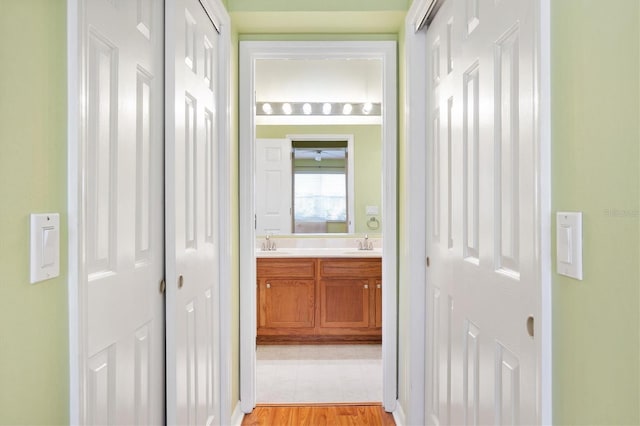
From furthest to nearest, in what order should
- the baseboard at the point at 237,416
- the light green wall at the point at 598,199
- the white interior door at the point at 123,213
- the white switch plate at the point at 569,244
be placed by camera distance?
the baseboard at the point at 237,416 → the white interior door at the point at 123,213 → the white switch plate at the point at 569,244 → the light green wall at the point at 598,199

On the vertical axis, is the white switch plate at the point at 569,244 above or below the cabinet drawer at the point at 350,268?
above

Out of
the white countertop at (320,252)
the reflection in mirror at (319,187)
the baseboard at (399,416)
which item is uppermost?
the reflection in mirror at (319,187)

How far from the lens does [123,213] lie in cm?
121

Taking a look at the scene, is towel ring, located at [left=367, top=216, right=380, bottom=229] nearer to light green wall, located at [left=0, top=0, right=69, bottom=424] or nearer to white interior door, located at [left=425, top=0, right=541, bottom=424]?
white interior door, located at [left=425, top=0, right=541, bottom=424]

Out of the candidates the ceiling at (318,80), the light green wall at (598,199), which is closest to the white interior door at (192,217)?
the light green wall at (598,199)

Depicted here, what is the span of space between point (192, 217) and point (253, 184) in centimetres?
80

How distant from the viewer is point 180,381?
5.05 ft

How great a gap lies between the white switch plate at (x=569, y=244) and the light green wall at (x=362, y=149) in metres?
3.30

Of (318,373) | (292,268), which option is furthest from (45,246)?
(292,268)

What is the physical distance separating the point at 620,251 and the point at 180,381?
53.5 inches

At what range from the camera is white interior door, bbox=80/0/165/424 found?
3.38 feet

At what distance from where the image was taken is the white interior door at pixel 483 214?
40.6 inches

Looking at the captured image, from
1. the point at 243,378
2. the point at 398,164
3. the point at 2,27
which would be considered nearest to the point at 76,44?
the point at 2,27

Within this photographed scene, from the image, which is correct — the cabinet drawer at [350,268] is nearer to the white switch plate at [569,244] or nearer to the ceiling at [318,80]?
the ceiling at [318,80]
